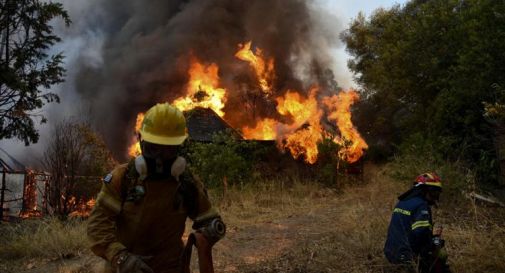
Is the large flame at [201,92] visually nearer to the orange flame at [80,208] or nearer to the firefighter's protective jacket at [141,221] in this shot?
the orange flame at [80,208]

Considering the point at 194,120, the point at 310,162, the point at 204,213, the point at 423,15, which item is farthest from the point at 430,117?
the point at 204,213

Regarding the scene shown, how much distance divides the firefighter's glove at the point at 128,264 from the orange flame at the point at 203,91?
1564 centimetres

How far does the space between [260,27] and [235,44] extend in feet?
4.62

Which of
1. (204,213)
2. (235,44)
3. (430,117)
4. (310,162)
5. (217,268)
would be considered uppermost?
(235,44)

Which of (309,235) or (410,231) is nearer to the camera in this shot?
(410,231)

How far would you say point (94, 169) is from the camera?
560 inches

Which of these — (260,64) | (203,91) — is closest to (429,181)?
(203,91)

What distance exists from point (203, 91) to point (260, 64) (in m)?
3.23

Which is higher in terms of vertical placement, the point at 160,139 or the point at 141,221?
the point at 160,139

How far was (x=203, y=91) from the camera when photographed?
751 inches

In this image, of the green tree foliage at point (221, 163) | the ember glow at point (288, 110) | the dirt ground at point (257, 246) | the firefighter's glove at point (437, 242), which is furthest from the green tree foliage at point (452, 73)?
the firefighter's glove at point (437, 242)

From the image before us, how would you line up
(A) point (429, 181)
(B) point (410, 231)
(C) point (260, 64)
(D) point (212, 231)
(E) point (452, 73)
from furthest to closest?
(C) point (260, 64)
(E) point (452, 73)
(A) point (429, 181)
(B) point (410, 231)
(D) point (212, 231)

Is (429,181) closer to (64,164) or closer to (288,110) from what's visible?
(64,164)

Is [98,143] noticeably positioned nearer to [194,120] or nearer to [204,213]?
[194,120]
